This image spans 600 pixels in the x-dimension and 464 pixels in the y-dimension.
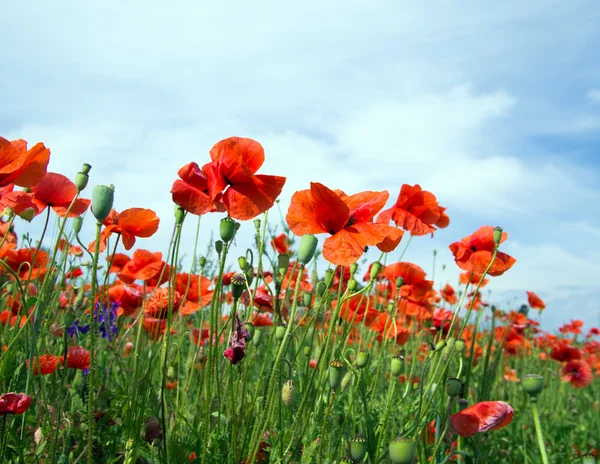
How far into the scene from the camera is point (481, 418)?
1466mm

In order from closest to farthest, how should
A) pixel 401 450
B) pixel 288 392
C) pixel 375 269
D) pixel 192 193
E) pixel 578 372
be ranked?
pixel 401 450 < pixel 192 193 < pixel 288 392 < pixel 375 269 < pixel 578 372

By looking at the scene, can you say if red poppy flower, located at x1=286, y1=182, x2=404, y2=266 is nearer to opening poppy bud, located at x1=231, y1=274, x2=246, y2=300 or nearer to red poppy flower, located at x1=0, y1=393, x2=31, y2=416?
opening poppy bud, located at x1=231, y1=274, x2=246, y2=300

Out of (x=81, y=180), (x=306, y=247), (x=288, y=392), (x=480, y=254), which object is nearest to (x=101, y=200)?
(x=81, y=180)

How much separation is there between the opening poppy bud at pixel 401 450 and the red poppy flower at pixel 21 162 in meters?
1.03

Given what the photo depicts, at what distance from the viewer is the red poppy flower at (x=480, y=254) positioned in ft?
6.10

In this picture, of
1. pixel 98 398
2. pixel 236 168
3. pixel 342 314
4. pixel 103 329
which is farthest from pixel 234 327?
pixel 103 329

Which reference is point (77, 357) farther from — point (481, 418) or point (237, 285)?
point (481, 418)

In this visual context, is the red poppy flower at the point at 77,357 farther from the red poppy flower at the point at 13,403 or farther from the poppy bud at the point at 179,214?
the poppy bud at the point at 179,214

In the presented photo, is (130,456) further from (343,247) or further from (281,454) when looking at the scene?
(343,247)

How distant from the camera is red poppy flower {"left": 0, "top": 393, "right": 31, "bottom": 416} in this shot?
132 centimetres

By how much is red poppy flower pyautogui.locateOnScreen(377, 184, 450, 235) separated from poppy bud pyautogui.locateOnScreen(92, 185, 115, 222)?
3.17 feet

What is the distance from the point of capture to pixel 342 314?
7.81 feet

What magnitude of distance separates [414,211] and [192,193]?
2.98 ft

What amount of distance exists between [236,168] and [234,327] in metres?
0.42
